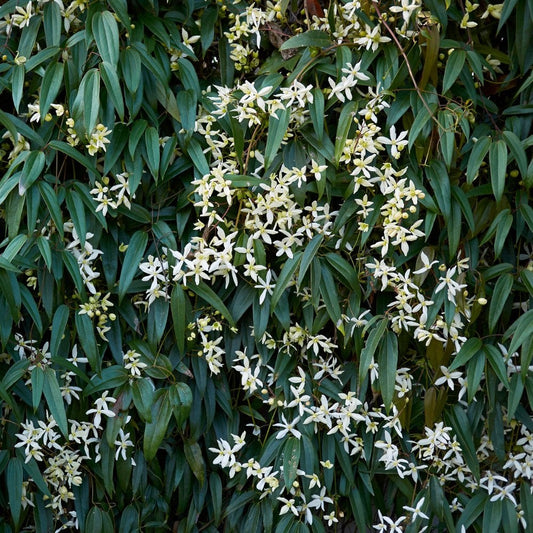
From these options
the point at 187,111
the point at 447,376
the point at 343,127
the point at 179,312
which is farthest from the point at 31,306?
the point at 447,376

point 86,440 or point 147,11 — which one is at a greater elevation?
point 147,11

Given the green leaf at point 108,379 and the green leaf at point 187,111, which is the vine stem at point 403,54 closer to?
the green leaf at point 187,111

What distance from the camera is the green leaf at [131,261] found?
5.08ft

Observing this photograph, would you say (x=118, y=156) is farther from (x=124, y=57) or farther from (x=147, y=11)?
(x=147, y=11)

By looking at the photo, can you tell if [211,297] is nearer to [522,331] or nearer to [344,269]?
[344,269]

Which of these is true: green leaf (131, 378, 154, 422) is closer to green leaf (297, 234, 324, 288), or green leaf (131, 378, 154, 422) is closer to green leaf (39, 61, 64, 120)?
green leaf (297, 234, 324, 288)

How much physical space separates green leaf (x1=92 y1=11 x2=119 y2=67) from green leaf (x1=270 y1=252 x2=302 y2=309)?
1.80ft

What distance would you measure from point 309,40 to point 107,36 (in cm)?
43

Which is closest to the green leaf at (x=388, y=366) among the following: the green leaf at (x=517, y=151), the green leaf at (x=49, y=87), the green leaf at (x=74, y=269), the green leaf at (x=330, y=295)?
the green leaf at (x=330, y=295)

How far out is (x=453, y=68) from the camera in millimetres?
1502

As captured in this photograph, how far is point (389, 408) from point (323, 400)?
6.3 inches

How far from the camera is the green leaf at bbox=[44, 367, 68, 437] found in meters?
1.50

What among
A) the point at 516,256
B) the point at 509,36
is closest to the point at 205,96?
the point at 509,36

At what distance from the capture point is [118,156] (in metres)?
1.59
